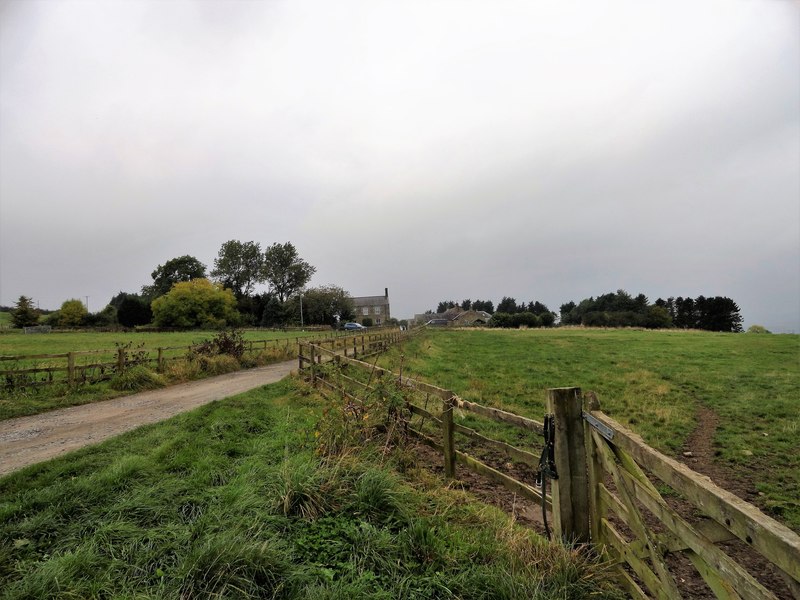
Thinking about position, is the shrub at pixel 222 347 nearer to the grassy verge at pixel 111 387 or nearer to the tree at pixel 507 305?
the grassy verge at pixel 111 387

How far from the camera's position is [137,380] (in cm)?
1244

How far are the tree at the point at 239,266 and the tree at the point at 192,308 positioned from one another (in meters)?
22.0

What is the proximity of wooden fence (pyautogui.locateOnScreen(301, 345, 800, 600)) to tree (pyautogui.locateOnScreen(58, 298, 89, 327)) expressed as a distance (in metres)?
74.9

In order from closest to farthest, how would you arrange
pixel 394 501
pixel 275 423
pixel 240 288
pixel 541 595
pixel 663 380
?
pixel 541 595 → pixel 394 501 → pixel 275 423 → pixel 663 380 → pixel 240 288

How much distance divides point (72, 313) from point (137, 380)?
64.4 m

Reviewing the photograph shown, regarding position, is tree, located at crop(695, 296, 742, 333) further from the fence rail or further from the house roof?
the fence rail

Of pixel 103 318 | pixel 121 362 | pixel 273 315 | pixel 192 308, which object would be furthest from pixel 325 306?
pixel 121 362

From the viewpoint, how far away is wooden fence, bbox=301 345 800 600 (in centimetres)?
173

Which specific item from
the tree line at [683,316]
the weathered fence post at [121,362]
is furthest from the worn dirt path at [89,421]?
the tree line at [683,316]

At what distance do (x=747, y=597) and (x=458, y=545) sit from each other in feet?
7.24

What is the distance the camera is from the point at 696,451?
25.5ft

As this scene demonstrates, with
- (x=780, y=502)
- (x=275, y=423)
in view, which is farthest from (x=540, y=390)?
(x=275, y=423)

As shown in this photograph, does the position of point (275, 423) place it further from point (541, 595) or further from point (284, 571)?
point (541, 595)

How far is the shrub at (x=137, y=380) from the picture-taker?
12055mm
